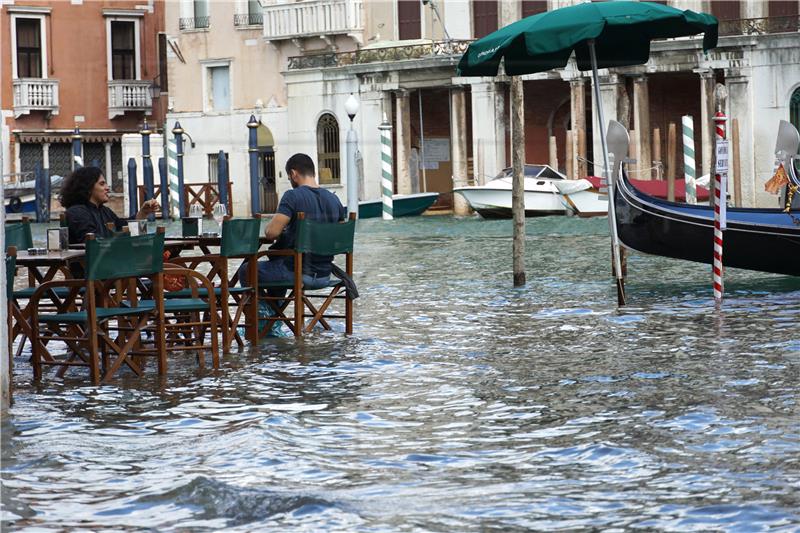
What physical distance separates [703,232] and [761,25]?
2070 centimetres

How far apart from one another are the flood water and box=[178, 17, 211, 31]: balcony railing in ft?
108

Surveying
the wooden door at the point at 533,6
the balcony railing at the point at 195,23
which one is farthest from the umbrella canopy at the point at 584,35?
the balcony railing at the point at 195,23

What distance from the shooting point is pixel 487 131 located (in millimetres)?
38156

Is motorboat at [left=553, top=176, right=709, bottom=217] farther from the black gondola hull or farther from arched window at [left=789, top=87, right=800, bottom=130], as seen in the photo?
the black gondola hull

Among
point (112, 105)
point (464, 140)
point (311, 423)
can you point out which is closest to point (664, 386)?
point (311, 423)

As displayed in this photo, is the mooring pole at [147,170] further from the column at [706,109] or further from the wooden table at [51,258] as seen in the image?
the wooden table at [51,258]

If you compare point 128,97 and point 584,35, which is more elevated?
point 128,97

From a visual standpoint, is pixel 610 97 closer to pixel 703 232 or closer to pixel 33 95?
pixel 33 95

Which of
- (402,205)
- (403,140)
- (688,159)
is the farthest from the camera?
(403,140)

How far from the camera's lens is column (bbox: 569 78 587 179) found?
118 feet

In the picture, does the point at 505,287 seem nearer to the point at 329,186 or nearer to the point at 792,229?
the point at 792,229

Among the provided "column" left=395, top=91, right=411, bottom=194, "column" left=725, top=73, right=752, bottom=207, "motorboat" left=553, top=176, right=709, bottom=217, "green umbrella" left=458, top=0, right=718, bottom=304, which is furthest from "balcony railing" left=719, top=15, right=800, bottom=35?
"green umbrella" left=458, top=0, right=718, bottom=304

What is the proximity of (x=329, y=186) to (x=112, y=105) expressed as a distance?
8228mm

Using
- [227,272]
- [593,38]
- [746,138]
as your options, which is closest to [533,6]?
[746,138]
